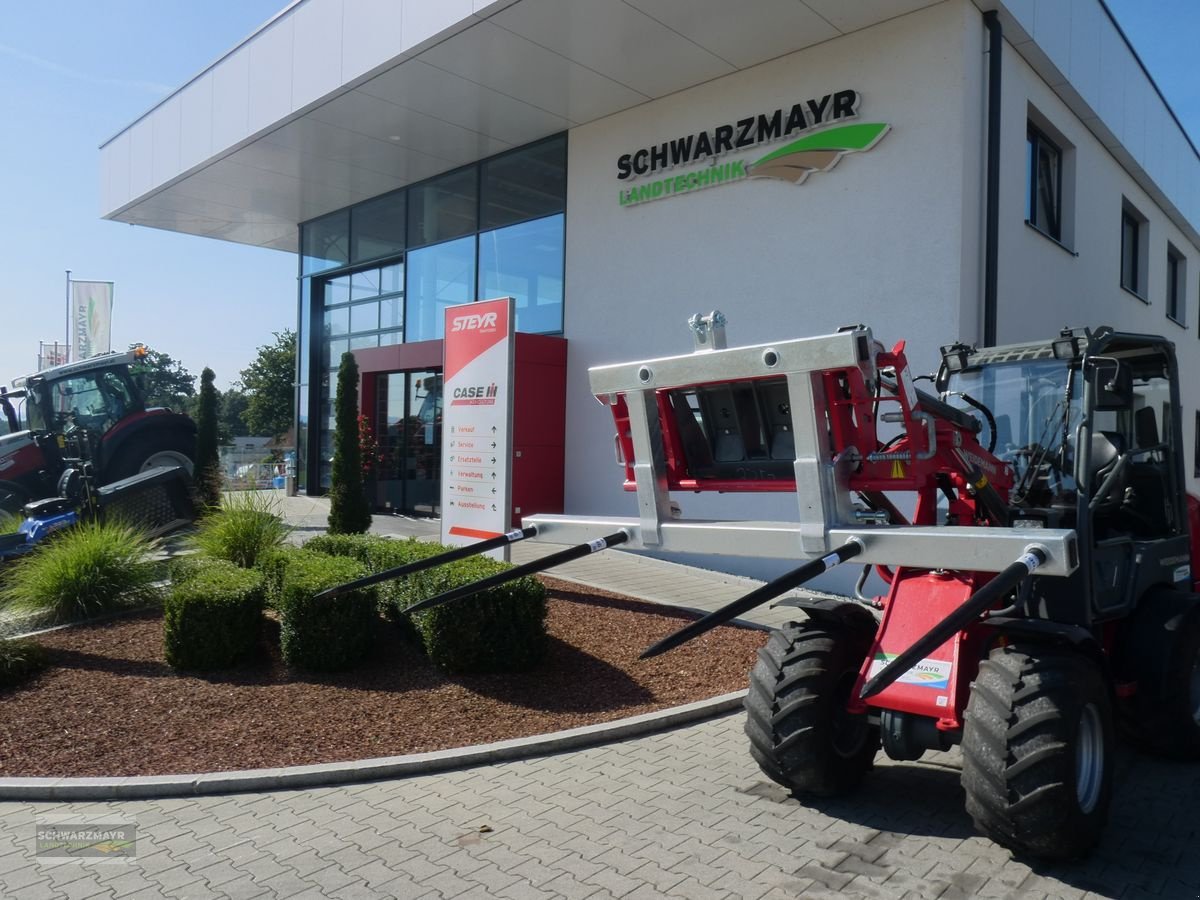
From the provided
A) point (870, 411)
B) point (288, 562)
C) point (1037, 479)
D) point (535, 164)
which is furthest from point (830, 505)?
point (535, 164)

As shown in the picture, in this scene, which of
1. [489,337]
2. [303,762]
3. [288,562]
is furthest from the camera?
[489,337]

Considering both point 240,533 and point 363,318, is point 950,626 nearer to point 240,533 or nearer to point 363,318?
point 240,533

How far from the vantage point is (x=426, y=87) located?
40.5ft

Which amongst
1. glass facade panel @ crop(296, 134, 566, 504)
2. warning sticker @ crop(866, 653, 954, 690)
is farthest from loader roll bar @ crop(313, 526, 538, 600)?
glass facade panel @ crop(296, 134, 566, 504)

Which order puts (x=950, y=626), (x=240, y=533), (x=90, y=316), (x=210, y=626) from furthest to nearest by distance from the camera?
(x=90, y=316), (x=240, y=533), (x=210, y=626), (x=950, y=626)

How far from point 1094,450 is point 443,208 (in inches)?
520

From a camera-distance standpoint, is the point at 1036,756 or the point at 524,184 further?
the point at 524,184

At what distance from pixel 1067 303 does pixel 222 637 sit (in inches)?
446

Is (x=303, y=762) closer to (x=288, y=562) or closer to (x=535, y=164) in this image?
(x=288, y=562)

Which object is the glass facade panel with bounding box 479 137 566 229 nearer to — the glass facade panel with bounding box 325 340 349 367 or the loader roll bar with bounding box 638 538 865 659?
the glass facade panel with bounding box 325 340 349 367

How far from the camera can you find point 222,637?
265 inches

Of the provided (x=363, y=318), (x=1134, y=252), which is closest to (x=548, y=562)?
(x=363, y=318)

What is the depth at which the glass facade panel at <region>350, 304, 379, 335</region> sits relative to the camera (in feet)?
59.5

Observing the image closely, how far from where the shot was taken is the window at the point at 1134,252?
16.1 m
